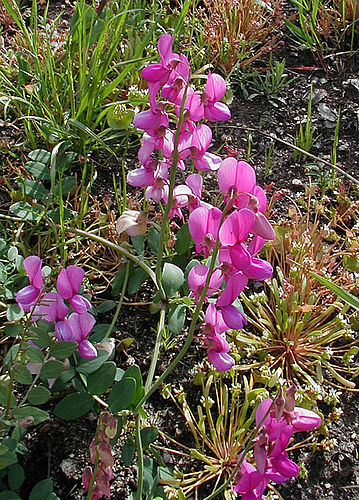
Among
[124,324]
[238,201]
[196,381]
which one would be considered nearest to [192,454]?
[196,381]

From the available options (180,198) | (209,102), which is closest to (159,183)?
(180,198)

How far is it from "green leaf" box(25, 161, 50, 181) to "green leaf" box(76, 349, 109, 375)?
71 cm

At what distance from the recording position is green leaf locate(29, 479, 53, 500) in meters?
1.20

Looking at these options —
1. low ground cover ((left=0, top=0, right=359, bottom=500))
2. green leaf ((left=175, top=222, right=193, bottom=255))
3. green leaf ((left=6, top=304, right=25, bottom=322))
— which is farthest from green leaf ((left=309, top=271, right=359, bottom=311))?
green leaf ((left=6, top=304, right=25, bottom=322))

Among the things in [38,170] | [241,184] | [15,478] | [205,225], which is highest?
[241,184]

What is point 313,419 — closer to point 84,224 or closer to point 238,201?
point 238,201

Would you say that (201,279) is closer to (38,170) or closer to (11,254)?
(11,254)

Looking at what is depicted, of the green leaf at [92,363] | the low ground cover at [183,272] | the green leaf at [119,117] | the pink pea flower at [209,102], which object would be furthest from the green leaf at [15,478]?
the green leaf at [119,117]

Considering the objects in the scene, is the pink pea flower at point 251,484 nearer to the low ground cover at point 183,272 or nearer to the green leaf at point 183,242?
the low ground cover at point 183,272

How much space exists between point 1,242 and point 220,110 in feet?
2.15

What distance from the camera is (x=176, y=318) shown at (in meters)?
1.48

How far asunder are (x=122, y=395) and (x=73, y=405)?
104 millimetres

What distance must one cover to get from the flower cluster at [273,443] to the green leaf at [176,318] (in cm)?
40

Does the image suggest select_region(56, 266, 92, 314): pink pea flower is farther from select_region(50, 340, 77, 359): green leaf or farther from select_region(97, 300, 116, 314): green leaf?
select_region(97, 300, 116, 314): green leaf
